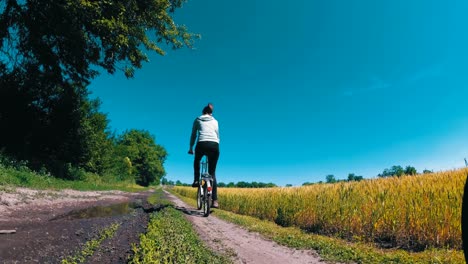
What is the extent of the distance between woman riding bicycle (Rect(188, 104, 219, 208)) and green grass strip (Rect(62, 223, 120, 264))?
3.44 meters

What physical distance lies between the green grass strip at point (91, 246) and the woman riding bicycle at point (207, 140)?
3436mm

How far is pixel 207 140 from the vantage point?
326 inches

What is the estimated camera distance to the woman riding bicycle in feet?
27.2

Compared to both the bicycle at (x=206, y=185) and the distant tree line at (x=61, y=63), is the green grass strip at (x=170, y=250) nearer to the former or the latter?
the bicycle at (x=206, y=185)

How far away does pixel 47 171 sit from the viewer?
1988cm

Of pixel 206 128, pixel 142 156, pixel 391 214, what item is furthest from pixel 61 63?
pixel 142 156

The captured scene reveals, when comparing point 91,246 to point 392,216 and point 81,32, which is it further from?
point 81,32

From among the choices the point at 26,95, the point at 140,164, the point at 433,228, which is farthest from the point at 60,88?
the point at 140,164

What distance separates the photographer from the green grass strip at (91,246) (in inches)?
132

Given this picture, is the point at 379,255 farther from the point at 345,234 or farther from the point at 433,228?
the point at 345,234

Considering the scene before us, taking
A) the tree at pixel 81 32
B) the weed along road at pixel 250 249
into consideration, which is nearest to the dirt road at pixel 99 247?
the weed along road at pixel 250 249

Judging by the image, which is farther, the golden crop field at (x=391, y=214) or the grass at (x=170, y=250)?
the golden crop field at (x=391, y=214)

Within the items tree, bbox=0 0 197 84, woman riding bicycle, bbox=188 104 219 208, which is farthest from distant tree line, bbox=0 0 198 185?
woman riding bicycle, bbox=188 104 219 208

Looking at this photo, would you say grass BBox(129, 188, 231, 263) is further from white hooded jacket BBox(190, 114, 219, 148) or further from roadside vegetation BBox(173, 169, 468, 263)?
white hooded jacket BBox(190, 114, 219, 148)
